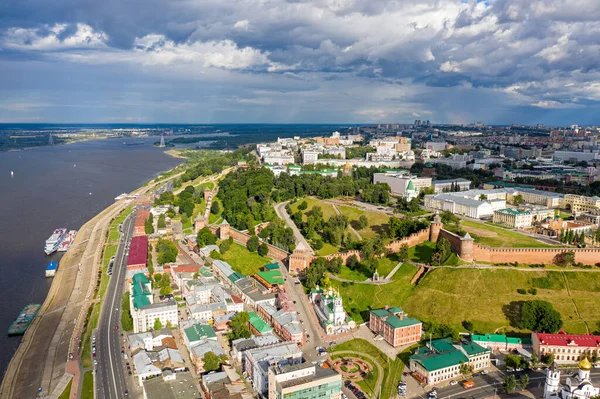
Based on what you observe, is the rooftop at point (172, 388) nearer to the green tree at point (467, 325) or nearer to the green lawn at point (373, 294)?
the green lawn at point (373, 294)

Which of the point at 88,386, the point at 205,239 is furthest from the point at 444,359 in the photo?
the point at 205,239

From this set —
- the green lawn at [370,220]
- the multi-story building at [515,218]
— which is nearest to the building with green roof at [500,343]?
the multi-story building at [515,218]

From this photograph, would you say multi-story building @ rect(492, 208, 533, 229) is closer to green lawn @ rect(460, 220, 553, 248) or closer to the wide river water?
green lawn @ rect(460, 220, 553, 248)

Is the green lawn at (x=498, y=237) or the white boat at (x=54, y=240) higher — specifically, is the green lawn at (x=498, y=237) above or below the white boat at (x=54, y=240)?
above

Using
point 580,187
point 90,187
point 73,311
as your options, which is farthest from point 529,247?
point 90,187

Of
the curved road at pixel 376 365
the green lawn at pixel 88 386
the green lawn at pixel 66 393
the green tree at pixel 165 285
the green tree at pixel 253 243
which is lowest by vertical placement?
the green lawn at pixel 66 393

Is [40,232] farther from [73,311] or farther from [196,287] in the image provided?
[196,287]
